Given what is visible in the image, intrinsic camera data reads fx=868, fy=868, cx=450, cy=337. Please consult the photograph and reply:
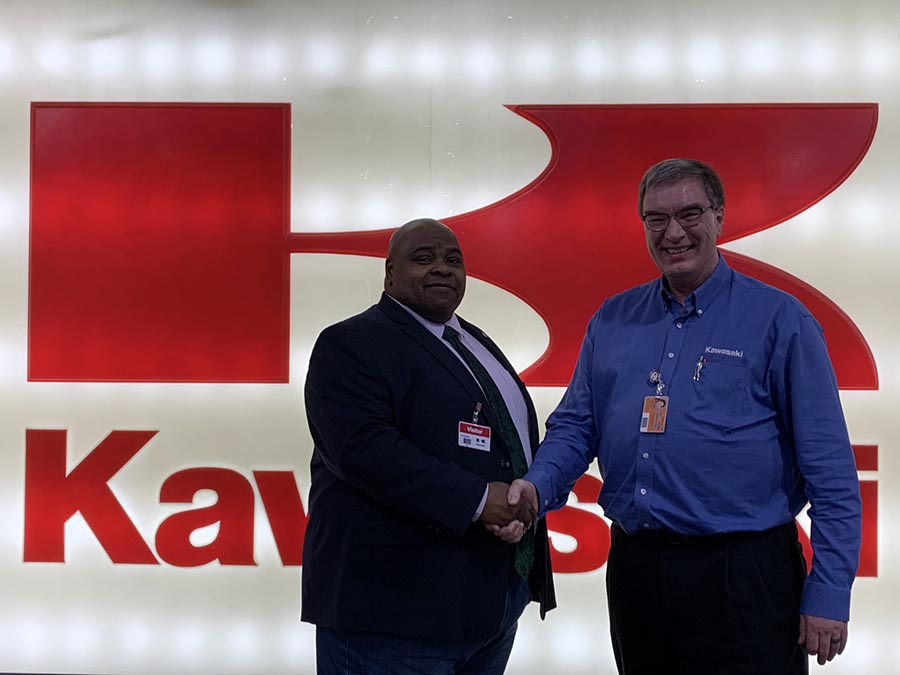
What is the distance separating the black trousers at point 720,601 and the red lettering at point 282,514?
1.71 m

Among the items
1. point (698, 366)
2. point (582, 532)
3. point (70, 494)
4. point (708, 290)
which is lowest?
point (582, 532)

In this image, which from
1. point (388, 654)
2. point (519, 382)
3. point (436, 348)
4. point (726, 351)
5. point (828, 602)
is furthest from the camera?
point (519, 382)

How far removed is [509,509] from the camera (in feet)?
6.44

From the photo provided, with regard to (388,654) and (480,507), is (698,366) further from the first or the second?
(388,654)

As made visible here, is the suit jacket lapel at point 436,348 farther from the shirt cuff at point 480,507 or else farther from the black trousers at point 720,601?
the black trousers at point 720,601

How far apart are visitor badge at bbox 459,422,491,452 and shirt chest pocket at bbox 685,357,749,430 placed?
1.54 feet

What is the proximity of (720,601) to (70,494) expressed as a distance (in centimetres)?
249

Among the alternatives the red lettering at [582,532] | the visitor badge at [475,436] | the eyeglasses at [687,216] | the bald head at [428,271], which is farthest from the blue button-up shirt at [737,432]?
the red lettering at [582,532]

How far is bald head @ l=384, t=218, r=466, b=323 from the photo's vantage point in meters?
2.15

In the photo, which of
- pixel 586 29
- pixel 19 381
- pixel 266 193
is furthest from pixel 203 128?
pixel 586 29

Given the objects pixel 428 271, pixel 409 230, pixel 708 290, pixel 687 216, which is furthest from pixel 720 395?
pixel 409 230

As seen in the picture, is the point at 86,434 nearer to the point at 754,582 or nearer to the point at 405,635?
the point at 405,635

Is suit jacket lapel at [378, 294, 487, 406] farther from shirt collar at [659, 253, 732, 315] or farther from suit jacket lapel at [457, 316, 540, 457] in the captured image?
shirt collar at [659, 253, 732, 315]

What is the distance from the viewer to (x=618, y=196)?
328 centimetres
